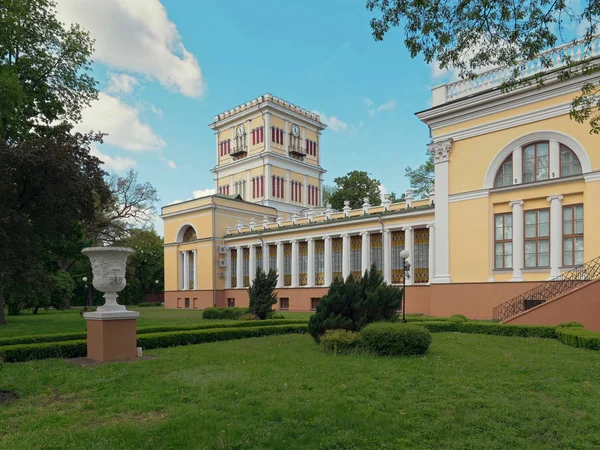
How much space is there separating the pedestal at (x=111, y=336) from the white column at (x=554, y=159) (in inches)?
779

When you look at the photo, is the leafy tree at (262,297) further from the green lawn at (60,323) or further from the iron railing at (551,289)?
the iron railing at (551,289)

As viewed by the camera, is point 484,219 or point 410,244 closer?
point 484,219

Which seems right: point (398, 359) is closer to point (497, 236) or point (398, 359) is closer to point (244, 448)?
point (244, 448)

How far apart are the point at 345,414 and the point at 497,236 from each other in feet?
65.3

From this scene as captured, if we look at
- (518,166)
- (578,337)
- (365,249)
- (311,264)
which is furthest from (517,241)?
(311,264)

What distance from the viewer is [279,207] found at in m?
54.8

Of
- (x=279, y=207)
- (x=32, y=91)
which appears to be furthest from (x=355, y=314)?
(x=279, y=207)

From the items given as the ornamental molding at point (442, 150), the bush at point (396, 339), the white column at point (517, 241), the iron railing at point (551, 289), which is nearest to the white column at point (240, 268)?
the ornamental molding at point (442, 150)

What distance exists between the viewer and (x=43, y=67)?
2553cm

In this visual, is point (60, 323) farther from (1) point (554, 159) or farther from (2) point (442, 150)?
(1) point (554, 159)

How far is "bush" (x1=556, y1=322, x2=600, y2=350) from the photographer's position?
13.0 meters

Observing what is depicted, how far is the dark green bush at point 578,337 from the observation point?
12984mm

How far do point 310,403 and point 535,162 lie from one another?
20.4m

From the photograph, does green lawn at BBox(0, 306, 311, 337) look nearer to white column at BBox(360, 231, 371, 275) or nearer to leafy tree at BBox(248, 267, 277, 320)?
leafy tree at BBox(248, 267, 277, 320)
